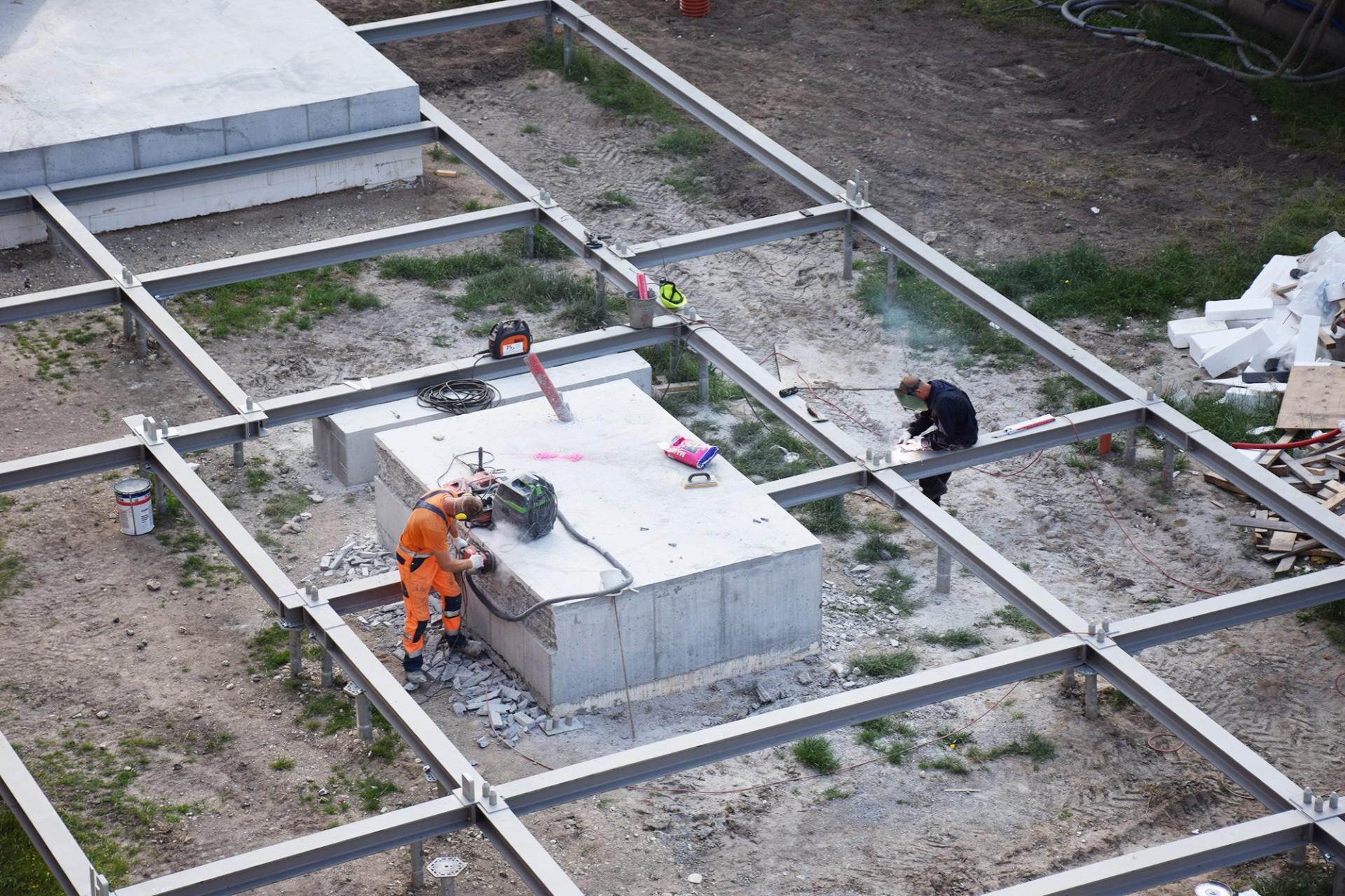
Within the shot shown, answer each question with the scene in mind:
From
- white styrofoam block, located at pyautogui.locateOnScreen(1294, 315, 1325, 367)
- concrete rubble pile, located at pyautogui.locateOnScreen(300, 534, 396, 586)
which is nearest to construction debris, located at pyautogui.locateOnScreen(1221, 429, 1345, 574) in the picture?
white styrofoam block, located at pyautogui.locateOnScreen(1294, 315, 1325, 367)

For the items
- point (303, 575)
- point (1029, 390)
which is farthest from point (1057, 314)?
point (303, 575)

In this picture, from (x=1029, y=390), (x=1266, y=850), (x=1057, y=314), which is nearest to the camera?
(x=1266, y=850)

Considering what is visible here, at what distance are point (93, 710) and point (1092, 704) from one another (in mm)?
6085

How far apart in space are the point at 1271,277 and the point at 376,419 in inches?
304

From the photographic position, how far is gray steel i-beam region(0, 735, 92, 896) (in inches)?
375

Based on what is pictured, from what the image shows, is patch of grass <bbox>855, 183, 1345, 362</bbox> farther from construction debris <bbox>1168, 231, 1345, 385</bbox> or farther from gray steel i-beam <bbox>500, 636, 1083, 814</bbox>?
gray steel i-beam <bbox>500, 636, 1083, 814</bbox>

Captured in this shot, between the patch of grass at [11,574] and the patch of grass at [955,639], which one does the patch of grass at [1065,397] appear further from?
the patch of grass at [11,574]

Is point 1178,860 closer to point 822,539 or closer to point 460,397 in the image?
point 822,539

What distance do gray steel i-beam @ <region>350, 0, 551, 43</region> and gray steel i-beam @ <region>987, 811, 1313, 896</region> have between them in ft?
41.0

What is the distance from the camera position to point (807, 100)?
2000 cm

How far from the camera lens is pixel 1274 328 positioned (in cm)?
1548

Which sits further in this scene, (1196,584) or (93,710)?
(1196,584)

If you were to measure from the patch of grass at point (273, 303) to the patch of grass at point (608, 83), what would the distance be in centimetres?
429

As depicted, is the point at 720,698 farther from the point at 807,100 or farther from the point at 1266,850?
the point at 807,100
